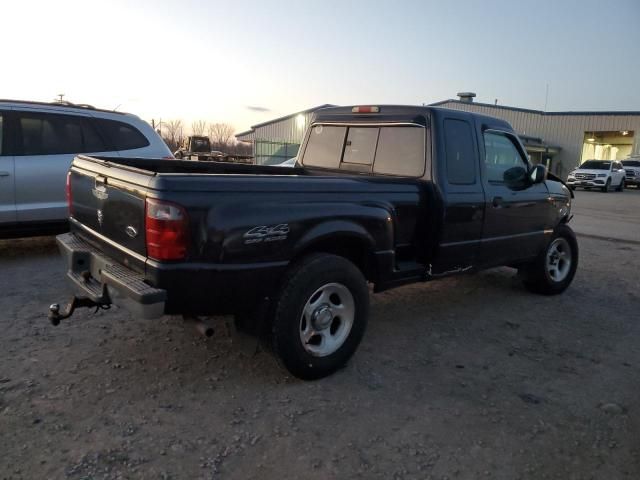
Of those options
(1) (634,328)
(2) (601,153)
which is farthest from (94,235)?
(2) (601,153)

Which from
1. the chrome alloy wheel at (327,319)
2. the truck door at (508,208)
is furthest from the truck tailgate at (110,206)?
the truck door at (508,208)

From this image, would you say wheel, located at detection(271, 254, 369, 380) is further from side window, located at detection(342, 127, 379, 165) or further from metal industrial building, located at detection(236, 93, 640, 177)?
metal industrial building, located at detection(236, 93, 640, 177)

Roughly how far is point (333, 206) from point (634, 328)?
11.0ft

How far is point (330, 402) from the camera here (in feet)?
10.6

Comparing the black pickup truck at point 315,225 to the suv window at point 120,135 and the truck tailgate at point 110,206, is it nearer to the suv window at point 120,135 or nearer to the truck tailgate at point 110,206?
the truck tailgate at point 110,206

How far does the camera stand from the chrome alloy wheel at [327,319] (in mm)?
3424

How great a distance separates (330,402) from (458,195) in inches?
81.5

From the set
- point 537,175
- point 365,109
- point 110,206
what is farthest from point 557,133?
point 110,206

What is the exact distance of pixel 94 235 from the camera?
11.6 feet

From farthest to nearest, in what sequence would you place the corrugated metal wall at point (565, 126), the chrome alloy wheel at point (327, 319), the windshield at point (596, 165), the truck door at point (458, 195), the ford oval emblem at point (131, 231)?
the corrugated metal wall at point (565, 126)
the windshield at point (596, 165)
the truck door at point (458, 195)
the chrome alloy wheel at point (327, 319)
the ford oval emblem at point (131, 231)

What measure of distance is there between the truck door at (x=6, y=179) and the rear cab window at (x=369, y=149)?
3.47 meters

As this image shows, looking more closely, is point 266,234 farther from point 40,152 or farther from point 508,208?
point 40,152

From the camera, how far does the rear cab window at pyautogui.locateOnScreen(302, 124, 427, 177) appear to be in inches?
170

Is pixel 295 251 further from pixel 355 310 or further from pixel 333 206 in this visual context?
pixel 355 310
